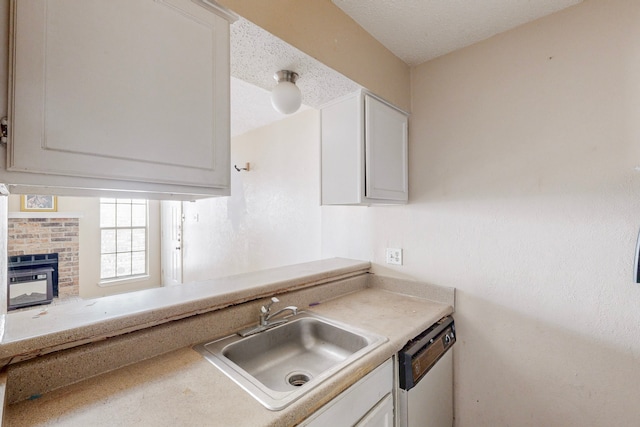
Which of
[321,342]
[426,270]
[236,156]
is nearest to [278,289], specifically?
[321,342]

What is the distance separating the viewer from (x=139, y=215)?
5184 millimetres

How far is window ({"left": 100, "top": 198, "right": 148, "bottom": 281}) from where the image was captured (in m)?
4.75

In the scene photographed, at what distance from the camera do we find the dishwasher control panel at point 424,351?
1.18 meters

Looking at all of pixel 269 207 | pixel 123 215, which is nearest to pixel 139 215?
pixel 123 215

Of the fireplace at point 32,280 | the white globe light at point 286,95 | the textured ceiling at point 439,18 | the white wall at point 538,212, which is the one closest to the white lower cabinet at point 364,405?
the white wall at point 538,212

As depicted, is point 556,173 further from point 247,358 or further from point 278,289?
point 247,358

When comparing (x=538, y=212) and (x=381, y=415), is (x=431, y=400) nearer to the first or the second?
(x=381, y=415)

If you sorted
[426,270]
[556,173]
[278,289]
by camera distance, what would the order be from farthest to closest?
1. [426,270]
2. [278,289]
3. [556,173]

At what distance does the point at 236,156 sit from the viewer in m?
3.49

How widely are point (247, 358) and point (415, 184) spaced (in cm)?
136

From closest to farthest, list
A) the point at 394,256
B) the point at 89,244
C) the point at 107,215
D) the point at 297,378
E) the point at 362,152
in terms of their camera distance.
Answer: the point at 297,378
the point at 362,152
the point at 394,256
the point at 89,244
the point at 107,215

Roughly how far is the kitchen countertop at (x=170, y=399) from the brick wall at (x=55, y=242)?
4529 mm

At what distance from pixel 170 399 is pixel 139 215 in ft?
17.3

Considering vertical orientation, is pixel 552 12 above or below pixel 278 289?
above
